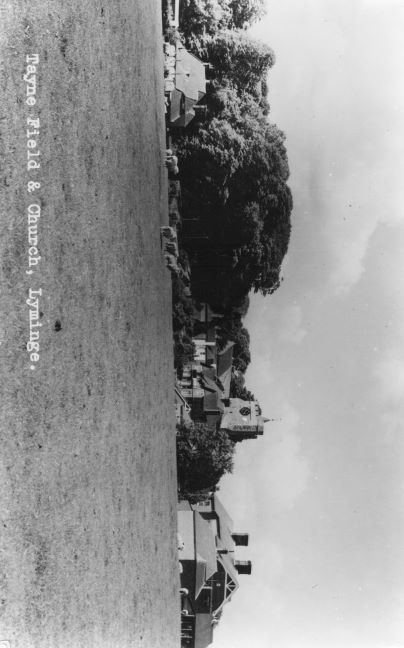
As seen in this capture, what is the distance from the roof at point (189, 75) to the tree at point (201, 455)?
16.7 meters

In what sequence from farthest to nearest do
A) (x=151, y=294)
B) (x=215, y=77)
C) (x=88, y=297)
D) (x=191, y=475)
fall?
(x=191, y=475)
(x=215, y=77)
(x=151, y=294)
(x=88, y=297)

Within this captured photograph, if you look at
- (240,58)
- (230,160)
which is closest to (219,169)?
(230,160)

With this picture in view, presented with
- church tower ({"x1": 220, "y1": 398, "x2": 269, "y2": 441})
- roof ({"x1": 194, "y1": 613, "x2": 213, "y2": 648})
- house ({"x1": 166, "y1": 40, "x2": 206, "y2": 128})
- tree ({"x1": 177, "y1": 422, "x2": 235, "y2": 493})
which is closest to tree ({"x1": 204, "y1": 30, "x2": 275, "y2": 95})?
house ({"x1": 166, "y1": 40, "x2": 206, "y2": 128})

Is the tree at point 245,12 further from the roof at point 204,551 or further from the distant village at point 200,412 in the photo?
the roof at point 204,551

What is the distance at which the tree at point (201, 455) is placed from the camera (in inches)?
1217

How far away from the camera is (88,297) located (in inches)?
321

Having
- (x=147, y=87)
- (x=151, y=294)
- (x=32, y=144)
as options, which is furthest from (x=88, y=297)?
(x=147, y=87)

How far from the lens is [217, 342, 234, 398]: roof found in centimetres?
3296

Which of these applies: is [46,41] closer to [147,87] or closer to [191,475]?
[147,87]

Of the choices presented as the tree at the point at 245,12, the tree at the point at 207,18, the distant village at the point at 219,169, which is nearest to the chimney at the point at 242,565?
the distant village at the point at 219,169

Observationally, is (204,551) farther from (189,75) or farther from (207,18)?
(207,18)

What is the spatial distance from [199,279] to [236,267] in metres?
→ 1.90

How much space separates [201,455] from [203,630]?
10361 millimetres

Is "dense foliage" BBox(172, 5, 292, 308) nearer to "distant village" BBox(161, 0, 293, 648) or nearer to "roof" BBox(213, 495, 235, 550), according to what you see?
"distant village" BBox(161, 0, 293, 648)
